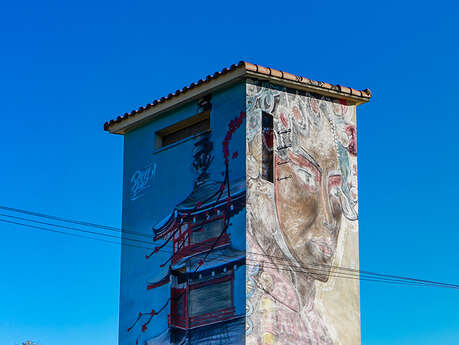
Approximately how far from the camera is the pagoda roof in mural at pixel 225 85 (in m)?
24.0

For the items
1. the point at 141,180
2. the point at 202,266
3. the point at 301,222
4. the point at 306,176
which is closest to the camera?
the point at 202,266

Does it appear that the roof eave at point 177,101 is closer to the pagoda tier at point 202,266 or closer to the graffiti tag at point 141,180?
the graffiti tag at point 141,180

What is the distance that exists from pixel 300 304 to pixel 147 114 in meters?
6.65

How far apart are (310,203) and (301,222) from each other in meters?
0.63

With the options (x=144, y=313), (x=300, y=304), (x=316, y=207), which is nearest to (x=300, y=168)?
(x=316, y=207)

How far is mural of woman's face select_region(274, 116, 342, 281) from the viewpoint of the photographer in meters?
24.0

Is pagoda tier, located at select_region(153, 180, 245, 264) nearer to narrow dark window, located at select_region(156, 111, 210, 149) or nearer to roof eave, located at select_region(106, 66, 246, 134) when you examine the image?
narrow dark window, located at select_region(156, 111, 210, 149)

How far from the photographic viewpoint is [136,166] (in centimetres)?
2662

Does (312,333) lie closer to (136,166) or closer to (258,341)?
(258,341)

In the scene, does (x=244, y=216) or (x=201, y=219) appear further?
(x=201, y=219)

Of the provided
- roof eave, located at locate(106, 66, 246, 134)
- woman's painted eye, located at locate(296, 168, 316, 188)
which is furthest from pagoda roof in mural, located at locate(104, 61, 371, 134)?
woman's painted eye, located at locate(296, 168, 316, 188)

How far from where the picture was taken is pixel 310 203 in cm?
2459

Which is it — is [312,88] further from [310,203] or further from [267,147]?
[310,203]

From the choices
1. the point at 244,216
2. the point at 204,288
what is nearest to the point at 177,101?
the point at 244,216
